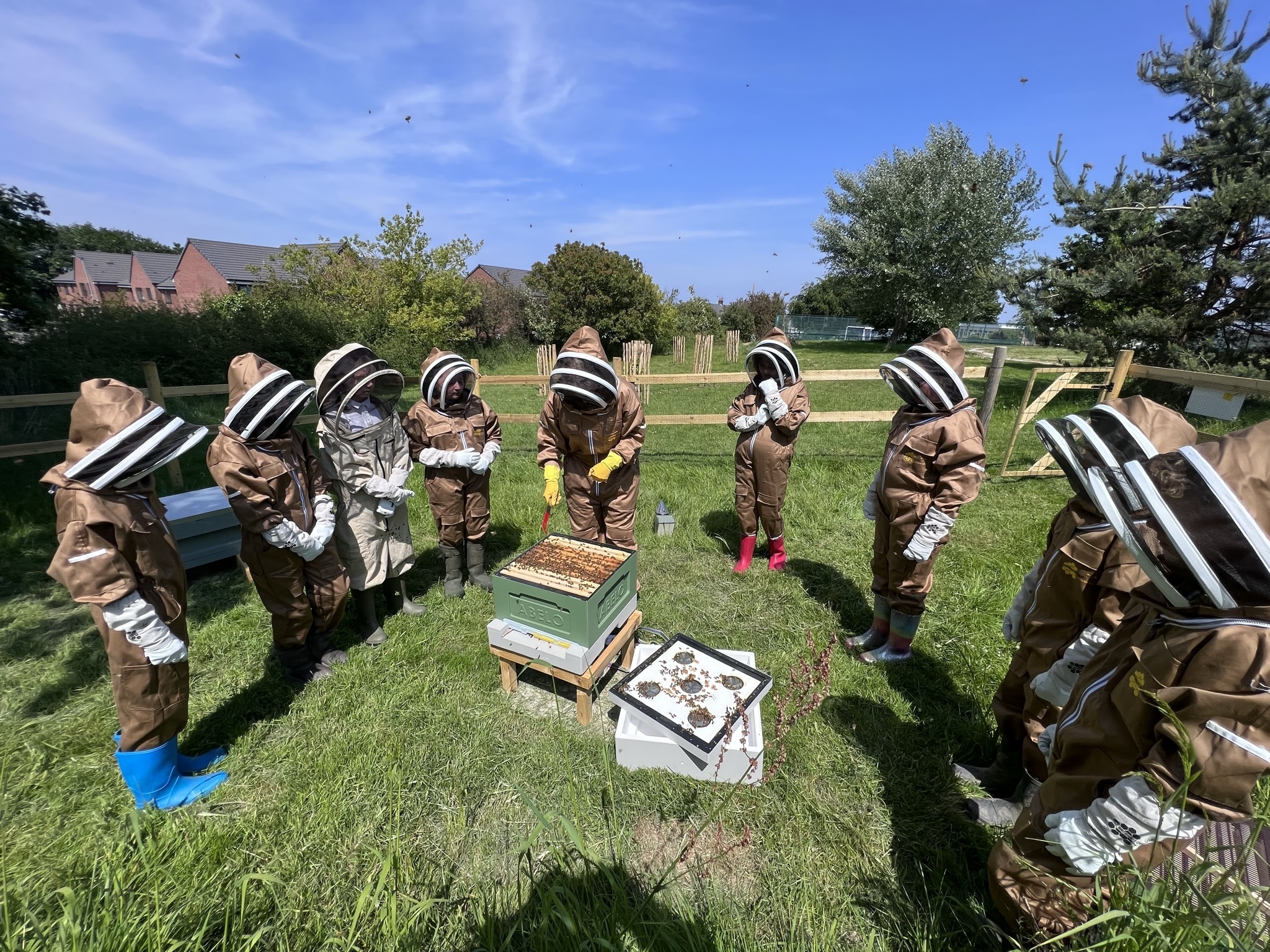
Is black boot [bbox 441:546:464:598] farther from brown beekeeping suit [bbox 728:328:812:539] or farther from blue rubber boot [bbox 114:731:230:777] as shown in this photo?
brown beekeeping suit [bbox 728:328:812:539]

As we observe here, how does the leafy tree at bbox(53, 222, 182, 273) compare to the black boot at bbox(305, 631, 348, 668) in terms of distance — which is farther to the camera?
the leafy tree at bbox(53, 222, 182, 273)

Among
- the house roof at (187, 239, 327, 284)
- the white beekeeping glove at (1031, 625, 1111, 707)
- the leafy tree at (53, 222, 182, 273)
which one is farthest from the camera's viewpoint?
the leafy tree at (53, 222, 182, 273)

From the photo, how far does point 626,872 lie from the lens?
254 centimetres

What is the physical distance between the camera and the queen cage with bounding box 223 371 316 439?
129 inches

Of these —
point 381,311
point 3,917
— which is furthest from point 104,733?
point 381,311

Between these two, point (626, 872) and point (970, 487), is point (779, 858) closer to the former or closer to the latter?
point (626, 872)

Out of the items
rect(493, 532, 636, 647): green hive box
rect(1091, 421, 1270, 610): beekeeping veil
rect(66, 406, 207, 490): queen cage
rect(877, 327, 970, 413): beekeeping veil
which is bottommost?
rect(493, 532, 636, 647): green hive box

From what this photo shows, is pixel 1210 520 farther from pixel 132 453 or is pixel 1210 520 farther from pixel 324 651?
pixel 324 651

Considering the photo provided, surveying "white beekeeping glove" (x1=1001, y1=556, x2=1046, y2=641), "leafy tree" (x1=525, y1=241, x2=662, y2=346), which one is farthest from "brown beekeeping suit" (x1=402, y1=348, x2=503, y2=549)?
"leafy tree" (x1=525, y1=241, x2=662, y2=346)

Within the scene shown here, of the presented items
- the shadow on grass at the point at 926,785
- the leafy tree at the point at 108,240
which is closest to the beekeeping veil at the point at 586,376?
the shadow on grass at the point at 926,785

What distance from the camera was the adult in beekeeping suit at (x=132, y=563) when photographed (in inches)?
99.7

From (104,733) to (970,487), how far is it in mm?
6099

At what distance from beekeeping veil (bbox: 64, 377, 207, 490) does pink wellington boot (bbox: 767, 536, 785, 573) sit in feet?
15.8

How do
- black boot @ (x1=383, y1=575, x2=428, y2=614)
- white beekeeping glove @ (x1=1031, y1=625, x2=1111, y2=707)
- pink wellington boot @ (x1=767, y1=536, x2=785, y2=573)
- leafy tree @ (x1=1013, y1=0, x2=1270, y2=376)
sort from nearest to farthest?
white beekeeping glove @ (x1=1031, y1=625, x2=1111, y2=707) → black boot @ (x1=383, y1=575, x2=428, y2=614) → pink wellington boot @ (x1=767, y1=536, x2=785, y2=573) → leafy tree @ (x1=1013, y1=0, x2=1270, y2=376)
